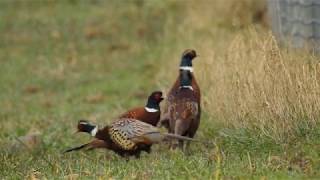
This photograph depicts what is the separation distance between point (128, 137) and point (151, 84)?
18.8 ft

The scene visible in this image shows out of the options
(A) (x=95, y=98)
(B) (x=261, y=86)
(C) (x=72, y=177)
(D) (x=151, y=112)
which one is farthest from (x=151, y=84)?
(C) (x=72, y=177)

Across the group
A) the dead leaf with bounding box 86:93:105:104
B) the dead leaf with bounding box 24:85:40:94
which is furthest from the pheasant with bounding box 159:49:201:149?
the dead leaf with bounding box 24:85:40:94

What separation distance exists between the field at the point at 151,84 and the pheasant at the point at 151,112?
0.33 m

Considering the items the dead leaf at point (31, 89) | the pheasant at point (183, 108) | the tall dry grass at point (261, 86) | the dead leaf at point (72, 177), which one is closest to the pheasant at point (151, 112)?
the pheasant at point (183, 108)

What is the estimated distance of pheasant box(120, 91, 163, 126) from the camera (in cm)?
924

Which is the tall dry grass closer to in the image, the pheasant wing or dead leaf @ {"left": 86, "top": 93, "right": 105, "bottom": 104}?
the pheasant wing

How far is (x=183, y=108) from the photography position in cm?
927

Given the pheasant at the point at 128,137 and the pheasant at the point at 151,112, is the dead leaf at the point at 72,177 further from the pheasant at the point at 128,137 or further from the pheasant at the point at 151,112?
the pheasant at the point at 151,112

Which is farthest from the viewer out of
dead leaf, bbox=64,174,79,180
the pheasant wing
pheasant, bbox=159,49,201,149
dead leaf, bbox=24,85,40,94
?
dead leaf, bbox=24,85,40,94

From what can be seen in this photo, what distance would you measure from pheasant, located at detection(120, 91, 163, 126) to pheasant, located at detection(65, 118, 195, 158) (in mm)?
190

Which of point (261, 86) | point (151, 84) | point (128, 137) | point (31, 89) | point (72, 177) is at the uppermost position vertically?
point (261, 86)

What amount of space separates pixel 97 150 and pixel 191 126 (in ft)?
4.29

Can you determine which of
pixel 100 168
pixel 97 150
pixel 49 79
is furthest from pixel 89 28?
pixel 100 168

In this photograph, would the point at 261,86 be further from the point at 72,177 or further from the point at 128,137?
the point at 72,177
